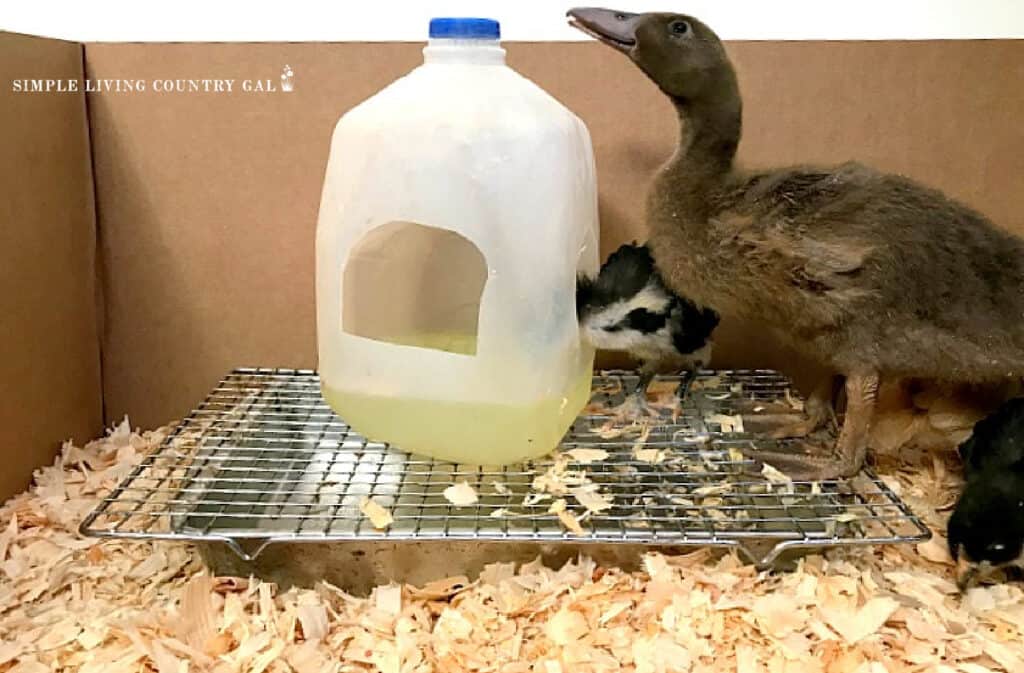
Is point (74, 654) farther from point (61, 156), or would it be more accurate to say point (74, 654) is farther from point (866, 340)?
point (866, 340)

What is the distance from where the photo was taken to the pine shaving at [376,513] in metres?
1.27

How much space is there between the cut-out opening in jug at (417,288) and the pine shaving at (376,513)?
0.38 meters

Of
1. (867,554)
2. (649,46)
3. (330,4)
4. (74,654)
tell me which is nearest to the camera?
(74,654)

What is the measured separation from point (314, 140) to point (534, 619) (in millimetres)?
1068

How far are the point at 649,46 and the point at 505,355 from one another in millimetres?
566

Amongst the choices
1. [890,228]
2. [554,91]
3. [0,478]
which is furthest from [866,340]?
[0,478]

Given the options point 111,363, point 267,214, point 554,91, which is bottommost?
point 111,363

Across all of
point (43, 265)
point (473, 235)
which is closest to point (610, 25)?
point (473, 235)

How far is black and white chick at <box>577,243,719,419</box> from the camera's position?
1546 mm

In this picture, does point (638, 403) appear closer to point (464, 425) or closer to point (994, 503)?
point (464, 425)

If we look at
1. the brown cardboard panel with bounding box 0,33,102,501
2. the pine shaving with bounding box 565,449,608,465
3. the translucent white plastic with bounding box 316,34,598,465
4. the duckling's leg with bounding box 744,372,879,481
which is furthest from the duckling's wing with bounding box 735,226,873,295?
the brown cardboard panel with bounding box 0,33,102,501

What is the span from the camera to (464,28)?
55.8 inches

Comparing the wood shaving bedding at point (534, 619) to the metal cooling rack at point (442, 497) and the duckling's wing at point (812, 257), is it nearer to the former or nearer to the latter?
the metal cooling rack at point (442, 497)

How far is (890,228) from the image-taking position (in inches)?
53.5
